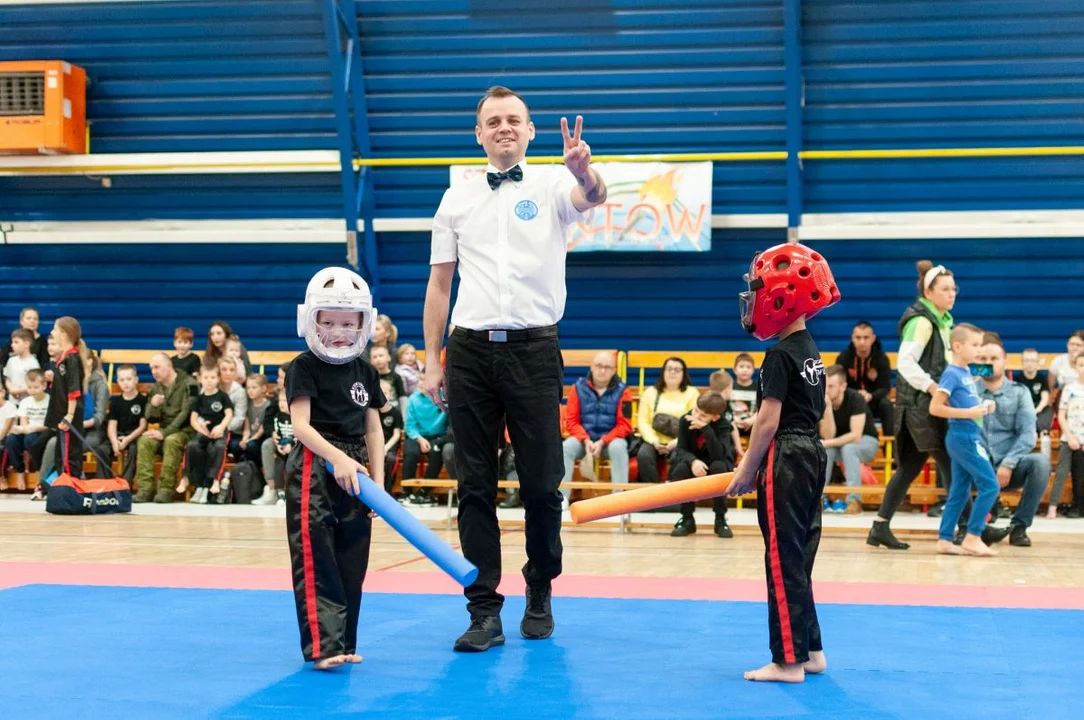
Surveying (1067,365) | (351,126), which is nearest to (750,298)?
(1067,365)

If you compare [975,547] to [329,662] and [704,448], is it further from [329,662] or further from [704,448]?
[329,662]

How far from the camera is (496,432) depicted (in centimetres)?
461

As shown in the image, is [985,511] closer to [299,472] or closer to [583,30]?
[299,472]

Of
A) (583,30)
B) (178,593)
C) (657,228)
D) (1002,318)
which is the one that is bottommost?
(178,593)

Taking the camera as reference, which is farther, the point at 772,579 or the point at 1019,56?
the point at 1019,56

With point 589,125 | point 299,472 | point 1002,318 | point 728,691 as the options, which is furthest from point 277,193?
point 728,691

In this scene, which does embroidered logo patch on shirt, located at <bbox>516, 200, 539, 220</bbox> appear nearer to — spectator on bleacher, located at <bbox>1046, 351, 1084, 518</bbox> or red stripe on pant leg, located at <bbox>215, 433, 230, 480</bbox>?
spectator on bleacher, located at <bbox>1046, 351, 1084, 518</bbox>

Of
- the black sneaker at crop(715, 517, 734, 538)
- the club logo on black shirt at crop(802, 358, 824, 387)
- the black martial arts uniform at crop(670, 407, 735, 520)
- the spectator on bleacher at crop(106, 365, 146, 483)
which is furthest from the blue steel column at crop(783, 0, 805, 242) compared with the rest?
the club logo on black shirt at crop(802, 358, 824, 387)

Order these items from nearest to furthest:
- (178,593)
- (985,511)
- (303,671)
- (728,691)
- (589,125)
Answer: (728,691) → (303,671) → (178,593) → (985,511) → (589,125)

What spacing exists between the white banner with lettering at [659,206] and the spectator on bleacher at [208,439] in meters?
2.94

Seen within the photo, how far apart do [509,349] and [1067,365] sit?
7835mm

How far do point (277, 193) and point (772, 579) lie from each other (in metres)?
9.81

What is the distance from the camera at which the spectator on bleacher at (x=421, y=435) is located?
10.7 metres

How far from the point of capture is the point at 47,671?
3887mm
